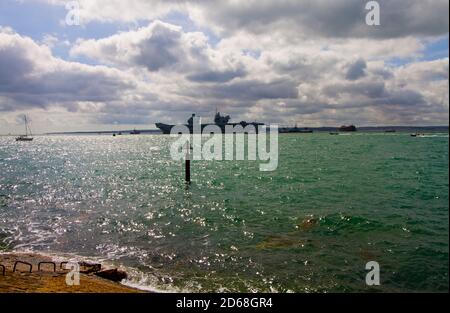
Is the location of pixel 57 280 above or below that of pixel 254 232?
above

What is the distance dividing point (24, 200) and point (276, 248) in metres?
28.2

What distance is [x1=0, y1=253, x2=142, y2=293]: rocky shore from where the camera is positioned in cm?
1129

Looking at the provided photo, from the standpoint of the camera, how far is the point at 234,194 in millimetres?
34906

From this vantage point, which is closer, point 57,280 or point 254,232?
point 57,280

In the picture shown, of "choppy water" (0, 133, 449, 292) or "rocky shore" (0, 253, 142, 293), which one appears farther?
"choppy water" (0, 133, 449, 292)

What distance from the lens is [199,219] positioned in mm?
25000

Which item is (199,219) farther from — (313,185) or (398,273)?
(313,185)

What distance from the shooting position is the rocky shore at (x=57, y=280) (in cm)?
1129

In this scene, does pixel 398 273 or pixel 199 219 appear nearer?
pixel 398 273

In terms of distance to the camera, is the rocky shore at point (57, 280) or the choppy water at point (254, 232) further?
the choppy water at point (254, 232)

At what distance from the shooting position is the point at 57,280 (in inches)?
487

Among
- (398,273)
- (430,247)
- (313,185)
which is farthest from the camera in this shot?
(313,185)

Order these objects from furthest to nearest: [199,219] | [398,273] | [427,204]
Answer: [427,204], [199,219], [398,273]
